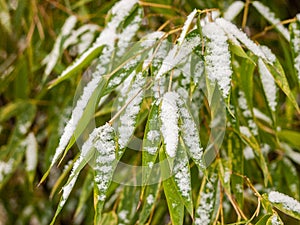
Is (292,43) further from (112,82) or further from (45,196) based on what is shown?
(45,196)

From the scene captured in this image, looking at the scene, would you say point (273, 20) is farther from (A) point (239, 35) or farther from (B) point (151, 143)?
(B) point (151, 143)

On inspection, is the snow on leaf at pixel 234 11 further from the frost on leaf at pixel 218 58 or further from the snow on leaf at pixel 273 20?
the frost on leaf at pixel 218 58

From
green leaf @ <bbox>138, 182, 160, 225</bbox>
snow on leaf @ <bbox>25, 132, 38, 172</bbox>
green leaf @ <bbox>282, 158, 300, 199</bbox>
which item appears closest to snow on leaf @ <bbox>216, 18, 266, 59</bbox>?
green leaf @ <bbox>138, 182, 160, 225</bbox>

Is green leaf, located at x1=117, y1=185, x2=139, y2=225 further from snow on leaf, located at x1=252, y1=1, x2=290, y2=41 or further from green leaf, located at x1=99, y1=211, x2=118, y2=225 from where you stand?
snow on leaf, located at x1=252, y1=1, x2=290, y2=41

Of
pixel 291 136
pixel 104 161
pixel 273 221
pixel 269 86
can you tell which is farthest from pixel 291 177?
pixel 104 161

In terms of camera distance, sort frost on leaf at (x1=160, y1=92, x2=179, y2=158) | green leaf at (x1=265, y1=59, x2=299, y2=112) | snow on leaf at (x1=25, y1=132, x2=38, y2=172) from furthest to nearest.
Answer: snow on leaf at (x1=25, y1=132, x2=38, y2=172) < green leaf at (x1=265, y1=59, x2=299, y2=112) < frost on leaf at (x1=160, y1=92, x2=179, y2=158)

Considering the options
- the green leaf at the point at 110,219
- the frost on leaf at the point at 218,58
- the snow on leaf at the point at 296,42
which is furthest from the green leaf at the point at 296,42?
the green leaf at the point at 110,219

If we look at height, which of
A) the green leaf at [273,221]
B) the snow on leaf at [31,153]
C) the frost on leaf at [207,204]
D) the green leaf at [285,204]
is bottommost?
the green leaf at [273,221]
